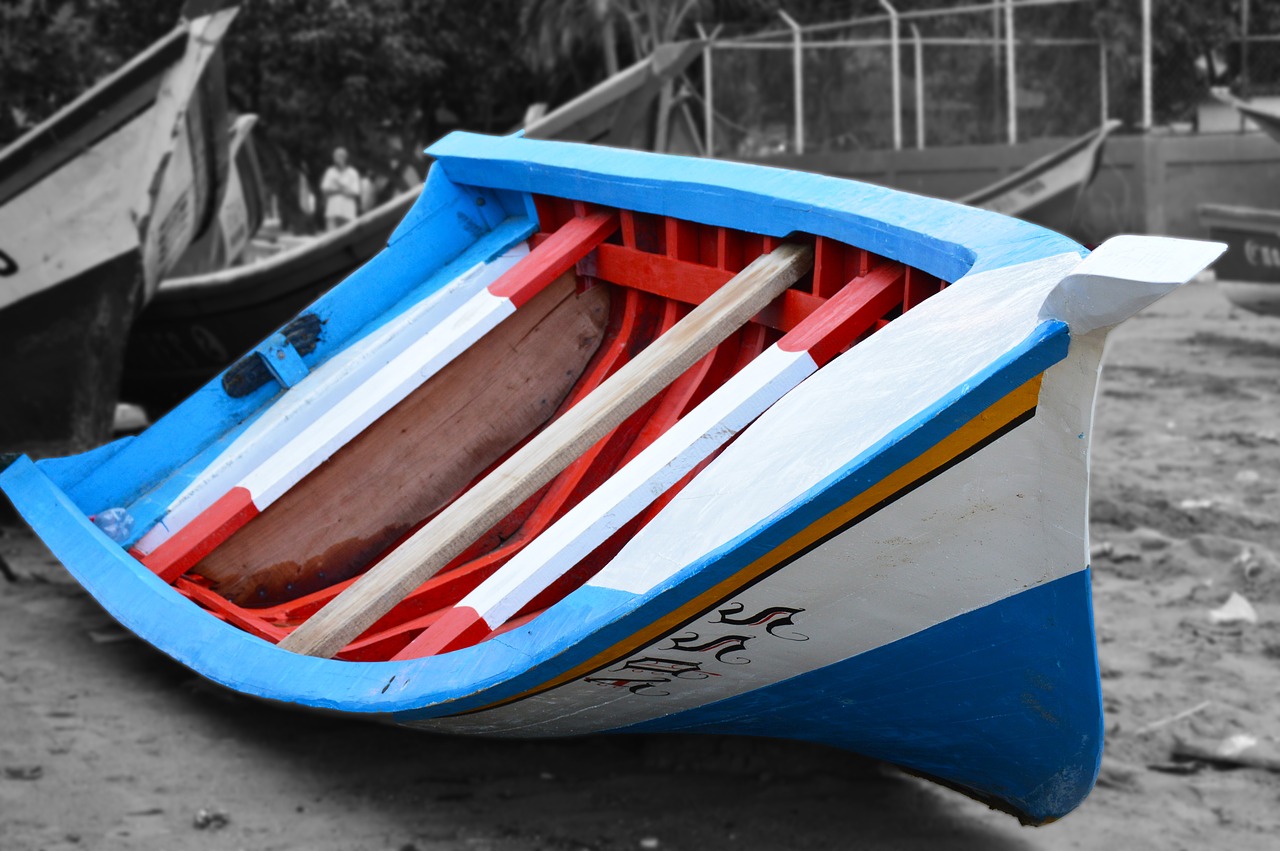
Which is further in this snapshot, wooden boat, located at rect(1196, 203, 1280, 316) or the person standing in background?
the person standing in background

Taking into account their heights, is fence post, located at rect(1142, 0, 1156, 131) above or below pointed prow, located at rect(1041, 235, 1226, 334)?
below


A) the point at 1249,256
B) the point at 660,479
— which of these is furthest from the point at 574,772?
the point at 1249,256

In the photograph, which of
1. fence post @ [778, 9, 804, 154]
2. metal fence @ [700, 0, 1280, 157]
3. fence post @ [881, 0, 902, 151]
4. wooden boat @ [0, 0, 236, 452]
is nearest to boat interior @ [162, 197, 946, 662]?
wooden boat @ [0, 0, 236, 452]

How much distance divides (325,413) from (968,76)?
42.8ft

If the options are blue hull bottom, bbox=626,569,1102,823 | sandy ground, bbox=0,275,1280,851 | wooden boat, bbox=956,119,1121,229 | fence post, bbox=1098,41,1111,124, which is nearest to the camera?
blue hull bottom, bbox=626,569,1102,823

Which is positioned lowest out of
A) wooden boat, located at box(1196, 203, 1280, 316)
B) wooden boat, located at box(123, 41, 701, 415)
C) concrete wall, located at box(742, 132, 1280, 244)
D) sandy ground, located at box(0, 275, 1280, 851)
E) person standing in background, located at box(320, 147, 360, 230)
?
concrete wall, located at box(742, 132, 1280, 244)

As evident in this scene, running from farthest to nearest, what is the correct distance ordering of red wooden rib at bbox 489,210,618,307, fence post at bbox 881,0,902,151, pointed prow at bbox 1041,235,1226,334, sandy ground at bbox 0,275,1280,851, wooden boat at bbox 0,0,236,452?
fence post at bbox 881,0,902,151, wooden boat at bbox 0,0,236,452, red wooden rib at bbox 489,210,618,307, sandy ground at bbox 0,275,1280,851, pointed prow at bbox 1041,235,1226,334

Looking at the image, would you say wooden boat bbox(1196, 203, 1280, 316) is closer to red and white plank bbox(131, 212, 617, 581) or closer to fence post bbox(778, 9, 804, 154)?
red and white plank bbox(131, 212, 617, 581)

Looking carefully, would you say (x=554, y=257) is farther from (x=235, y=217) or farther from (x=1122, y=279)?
(x=235, y=217)

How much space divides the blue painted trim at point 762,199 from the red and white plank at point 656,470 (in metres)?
0.15

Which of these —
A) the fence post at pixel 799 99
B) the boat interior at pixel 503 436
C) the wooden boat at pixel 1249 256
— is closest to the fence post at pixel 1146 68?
the fence post at pixel 799 99

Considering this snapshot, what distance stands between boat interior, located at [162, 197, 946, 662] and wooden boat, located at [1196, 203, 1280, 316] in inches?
250

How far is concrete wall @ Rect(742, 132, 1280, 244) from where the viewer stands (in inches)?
506

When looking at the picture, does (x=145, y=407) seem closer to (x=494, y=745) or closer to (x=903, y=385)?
(x=494, y=745)
